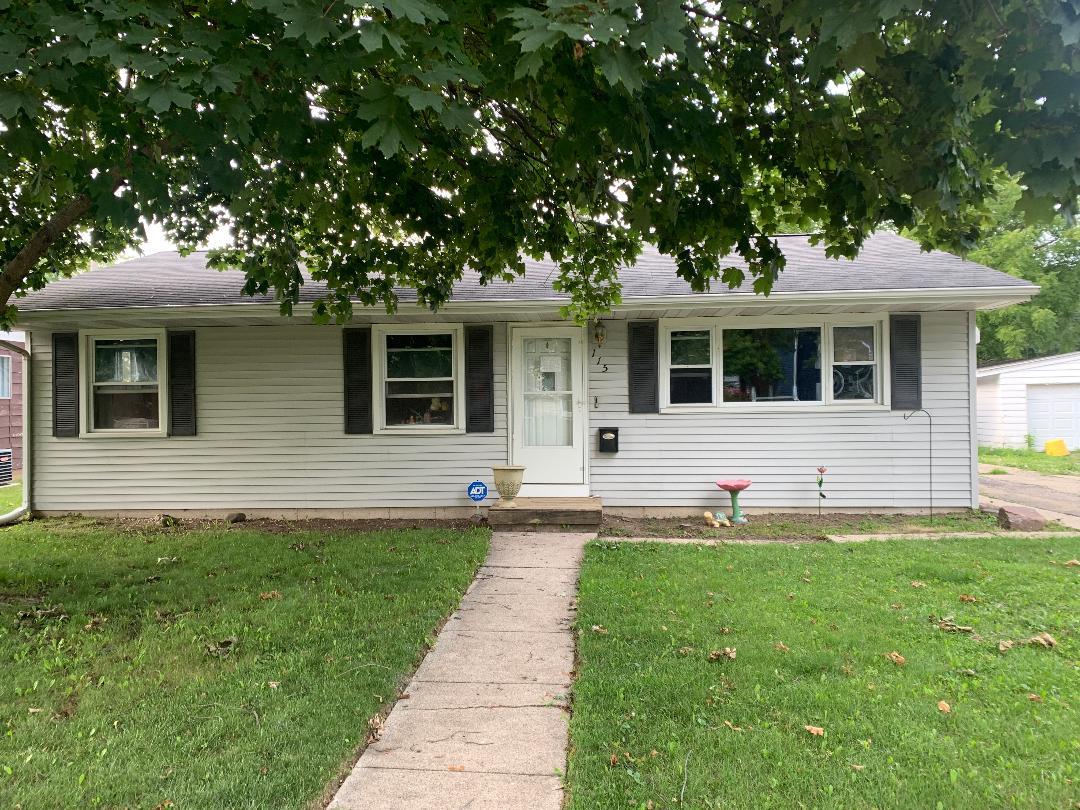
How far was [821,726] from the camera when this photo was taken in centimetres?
290

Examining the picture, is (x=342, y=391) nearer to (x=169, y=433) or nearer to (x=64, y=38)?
(x=169, y=433)

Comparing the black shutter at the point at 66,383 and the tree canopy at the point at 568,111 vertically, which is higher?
the tree canopy at the point at 568,111

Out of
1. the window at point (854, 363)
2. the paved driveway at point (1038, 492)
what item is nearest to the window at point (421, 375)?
the window at point (854, 363)

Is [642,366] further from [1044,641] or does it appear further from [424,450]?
[1044,641]

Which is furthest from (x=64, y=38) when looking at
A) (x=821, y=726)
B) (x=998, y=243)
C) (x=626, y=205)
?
(x=998, y=243)

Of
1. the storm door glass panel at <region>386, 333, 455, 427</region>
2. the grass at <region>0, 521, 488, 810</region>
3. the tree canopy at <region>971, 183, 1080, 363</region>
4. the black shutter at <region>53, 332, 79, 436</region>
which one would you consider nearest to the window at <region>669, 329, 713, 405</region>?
the storm door glass panel at <region>386, 333, 455, 427</region>

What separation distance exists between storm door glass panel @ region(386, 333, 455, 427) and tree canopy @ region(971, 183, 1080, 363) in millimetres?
24219

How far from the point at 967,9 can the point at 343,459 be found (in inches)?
302

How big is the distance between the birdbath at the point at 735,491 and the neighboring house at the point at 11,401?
51.8 ft

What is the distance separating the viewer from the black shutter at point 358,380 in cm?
831

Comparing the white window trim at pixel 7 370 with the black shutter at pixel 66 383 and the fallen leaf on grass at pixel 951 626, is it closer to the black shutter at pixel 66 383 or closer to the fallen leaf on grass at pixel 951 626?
the black shutter at pixel 66 383

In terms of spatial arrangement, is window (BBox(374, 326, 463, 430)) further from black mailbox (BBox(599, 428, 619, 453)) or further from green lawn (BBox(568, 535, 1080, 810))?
green lawn (BBox(568, 535, 1080, 810))

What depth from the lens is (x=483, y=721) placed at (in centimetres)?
299

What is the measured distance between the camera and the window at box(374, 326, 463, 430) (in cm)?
839
